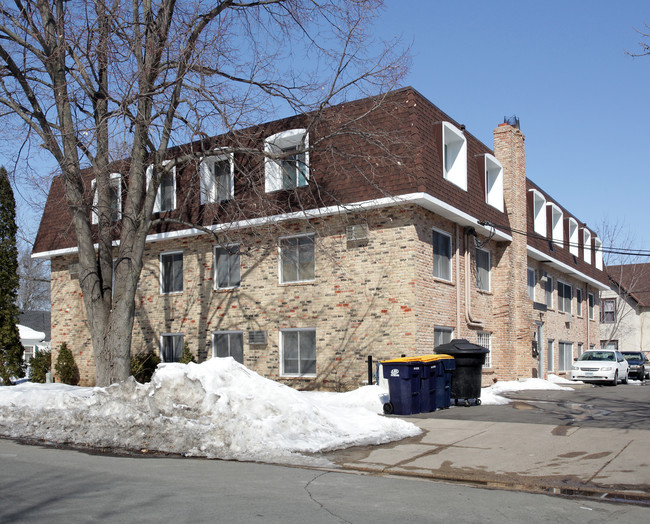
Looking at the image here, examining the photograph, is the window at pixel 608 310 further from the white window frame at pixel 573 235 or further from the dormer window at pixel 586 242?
the white window frame at pixel 573 235

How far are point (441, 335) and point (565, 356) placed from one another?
1549 centimetres

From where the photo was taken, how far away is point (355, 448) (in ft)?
33.4

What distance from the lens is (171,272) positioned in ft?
74.8

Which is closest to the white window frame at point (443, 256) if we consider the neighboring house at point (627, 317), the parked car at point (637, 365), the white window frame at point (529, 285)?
the white window frame at point (529, 285)

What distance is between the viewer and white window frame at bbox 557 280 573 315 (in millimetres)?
31922

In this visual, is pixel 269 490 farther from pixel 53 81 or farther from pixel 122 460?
pixel 53 81

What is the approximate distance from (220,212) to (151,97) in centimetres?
633

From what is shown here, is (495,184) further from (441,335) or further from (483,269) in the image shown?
(441,335)

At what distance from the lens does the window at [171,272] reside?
22.6 meters

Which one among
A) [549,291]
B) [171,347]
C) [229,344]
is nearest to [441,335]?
[229,344]

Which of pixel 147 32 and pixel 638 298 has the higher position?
pixel 147 32

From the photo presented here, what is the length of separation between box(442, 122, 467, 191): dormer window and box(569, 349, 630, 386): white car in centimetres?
1117

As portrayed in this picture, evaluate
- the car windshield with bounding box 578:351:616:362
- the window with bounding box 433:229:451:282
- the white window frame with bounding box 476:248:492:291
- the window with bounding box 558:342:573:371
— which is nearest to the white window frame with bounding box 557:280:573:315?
the window with bounding box 558:342:573:371

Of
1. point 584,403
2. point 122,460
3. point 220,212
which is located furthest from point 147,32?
point 584,403
